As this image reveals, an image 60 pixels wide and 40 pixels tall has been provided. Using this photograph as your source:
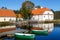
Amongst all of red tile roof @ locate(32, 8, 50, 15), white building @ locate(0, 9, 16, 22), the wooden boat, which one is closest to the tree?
red tile roof @ locate(32, 8, 50, 15)

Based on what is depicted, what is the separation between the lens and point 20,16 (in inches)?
3295

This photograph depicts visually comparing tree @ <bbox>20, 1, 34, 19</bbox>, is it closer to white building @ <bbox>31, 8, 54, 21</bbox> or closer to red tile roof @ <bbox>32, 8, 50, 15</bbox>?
red tile roof @ <bbox>32, 8, 50, 15</bbox>

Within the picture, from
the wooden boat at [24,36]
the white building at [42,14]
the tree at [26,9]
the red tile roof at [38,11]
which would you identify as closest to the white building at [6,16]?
the tree at [26,9]

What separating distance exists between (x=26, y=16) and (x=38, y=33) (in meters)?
38.1

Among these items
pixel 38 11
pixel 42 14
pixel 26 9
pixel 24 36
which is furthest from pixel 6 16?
pixel 24 36

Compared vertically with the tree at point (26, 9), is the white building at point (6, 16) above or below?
Result: below

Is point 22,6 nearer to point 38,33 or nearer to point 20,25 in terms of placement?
point 20,25

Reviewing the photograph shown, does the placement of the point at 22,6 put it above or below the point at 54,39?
above

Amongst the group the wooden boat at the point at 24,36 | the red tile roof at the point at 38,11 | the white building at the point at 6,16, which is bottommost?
the wooden boat at the point at 24,36

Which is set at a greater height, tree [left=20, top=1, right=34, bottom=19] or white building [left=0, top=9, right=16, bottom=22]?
tree [left=20, top=1, right=34, bottom=19]

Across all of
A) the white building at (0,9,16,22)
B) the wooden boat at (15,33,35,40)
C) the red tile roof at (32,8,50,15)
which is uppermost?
the red tile roof at (32,8,50,15)

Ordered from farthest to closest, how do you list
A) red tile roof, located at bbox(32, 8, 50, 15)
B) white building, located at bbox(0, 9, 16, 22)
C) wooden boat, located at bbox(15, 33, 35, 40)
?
1. red tile roof, located at bbox(32, 8, 50, 15)
2. white building, located at bbox(0, 9, 16, 22)
3. wooden boat, located at bbox(15, 33, 35, 40)

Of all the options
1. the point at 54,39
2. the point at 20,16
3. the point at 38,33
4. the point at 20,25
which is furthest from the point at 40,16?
the point at 54,39

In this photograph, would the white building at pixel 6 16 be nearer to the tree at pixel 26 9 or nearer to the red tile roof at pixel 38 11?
the tree at pixel 26 9
